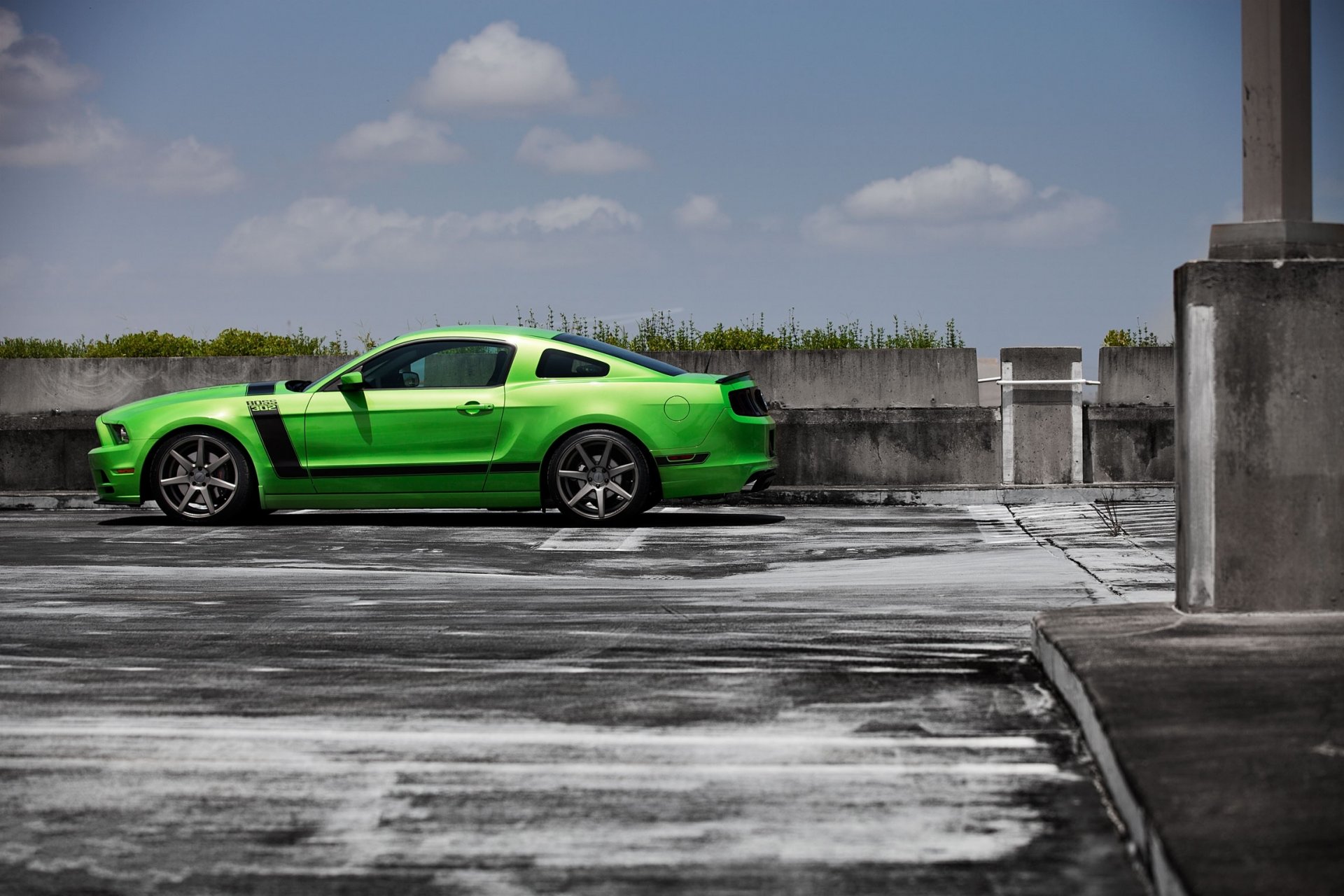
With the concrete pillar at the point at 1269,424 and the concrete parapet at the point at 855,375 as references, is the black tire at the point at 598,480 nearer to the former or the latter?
the concrete parapet at the point at 855,375

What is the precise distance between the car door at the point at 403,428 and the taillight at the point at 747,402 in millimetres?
1692

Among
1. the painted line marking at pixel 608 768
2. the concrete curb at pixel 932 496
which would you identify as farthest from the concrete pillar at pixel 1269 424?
the concrete curb at pixel 932 496

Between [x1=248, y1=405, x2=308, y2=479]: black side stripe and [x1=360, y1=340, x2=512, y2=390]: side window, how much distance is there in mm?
705

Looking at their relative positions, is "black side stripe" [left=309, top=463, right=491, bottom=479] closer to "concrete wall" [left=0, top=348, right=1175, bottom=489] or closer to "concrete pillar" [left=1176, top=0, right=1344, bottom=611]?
"concrete wall" [left=0, top=348, right=1175, bottom=489]

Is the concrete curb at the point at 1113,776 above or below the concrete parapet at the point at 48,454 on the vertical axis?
below

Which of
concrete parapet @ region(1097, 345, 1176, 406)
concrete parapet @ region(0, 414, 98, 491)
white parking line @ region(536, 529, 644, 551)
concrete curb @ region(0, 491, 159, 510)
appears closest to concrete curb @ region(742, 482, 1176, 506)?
concrete parapet @ region(1097, 345, 1176, 406)

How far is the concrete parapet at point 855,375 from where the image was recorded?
16297 millimetres

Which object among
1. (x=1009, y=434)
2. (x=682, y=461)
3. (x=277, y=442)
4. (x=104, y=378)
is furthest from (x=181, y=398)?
(x=1009, y=434)

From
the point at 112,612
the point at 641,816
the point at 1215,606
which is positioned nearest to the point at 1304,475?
the point at 1215,606

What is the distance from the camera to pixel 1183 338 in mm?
5645

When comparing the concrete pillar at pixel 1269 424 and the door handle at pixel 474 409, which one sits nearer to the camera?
the concrete pillar at pixel 1269 424

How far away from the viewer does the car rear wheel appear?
11.8 m

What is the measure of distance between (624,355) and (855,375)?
4.98 meters

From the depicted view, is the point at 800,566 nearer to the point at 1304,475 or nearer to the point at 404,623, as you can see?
the point at 404,623
